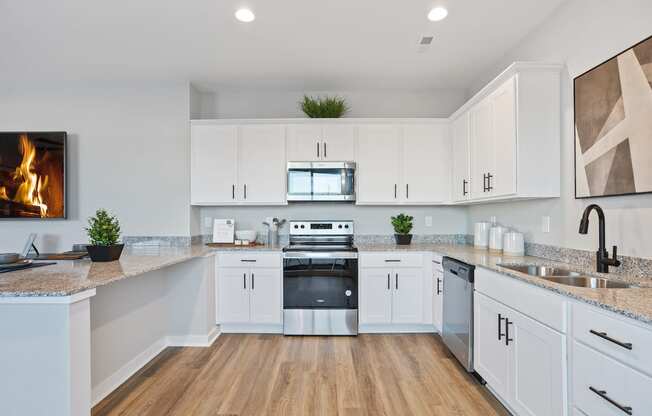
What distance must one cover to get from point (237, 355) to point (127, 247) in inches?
72.2

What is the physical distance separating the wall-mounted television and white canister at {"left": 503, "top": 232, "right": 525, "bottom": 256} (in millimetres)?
4504

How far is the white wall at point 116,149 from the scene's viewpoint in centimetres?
384

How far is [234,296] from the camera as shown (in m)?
3.46

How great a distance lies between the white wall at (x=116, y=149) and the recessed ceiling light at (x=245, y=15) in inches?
60.4

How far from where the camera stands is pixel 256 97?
4.15 meters

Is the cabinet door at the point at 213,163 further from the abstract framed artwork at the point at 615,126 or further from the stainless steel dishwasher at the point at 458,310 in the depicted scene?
the abstract framed artwork at the point at 615,126

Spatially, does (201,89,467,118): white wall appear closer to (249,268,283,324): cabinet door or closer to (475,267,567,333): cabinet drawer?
(249,268,283,324): cabinet door

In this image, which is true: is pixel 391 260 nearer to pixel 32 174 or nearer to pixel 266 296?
pixel 266 296

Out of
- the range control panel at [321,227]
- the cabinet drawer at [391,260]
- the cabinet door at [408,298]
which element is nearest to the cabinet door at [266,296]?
the range control panel at [321,227]

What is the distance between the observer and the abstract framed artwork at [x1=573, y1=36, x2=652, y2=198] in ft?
5.79

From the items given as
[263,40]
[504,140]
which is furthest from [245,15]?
[504,140]

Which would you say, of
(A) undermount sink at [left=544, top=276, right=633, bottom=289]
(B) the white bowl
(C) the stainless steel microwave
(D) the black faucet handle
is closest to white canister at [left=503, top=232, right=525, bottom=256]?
(A) undermount sink at [left=544, top=276, right=633, bottom=289]

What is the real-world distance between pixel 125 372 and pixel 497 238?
3.21 m

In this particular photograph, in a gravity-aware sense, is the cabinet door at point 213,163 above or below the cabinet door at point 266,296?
above
